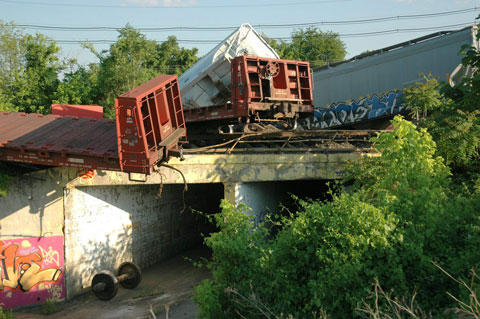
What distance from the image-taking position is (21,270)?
11984 mm

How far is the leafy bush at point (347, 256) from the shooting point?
692cm

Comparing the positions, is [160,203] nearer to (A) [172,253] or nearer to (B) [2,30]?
(A) [172,253]

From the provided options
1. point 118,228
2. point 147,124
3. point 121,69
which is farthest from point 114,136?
point 121,69

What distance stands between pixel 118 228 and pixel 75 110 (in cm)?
449

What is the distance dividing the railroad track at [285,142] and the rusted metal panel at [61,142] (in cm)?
252

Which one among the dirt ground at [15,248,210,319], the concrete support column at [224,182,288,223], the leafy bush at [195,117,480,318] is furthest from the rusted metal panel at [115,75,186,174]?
the dirt ground at [15,248,210,319]

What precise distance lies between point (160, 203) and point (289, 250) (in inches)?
353

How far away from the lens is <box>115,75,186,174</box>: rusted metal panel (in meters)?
10.2

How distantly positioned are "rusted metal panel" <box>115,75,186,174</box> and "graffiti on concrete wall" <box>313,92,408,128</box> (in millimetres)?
12095

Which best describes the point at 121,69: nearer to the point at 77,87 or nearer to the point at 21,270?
the point at 77,87

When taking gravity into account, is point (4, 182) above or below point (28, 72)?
below

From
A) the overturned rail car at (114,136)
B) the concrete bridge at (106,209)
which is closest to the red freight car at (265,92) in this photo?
the concrete bridge at (106,209)

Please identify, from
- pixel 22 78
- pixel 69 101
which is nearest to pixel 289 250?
pixel 69 101

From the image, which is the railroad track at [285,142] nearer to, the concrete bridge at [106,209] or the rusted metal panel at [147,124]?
the concrete bridge at [106,209]
